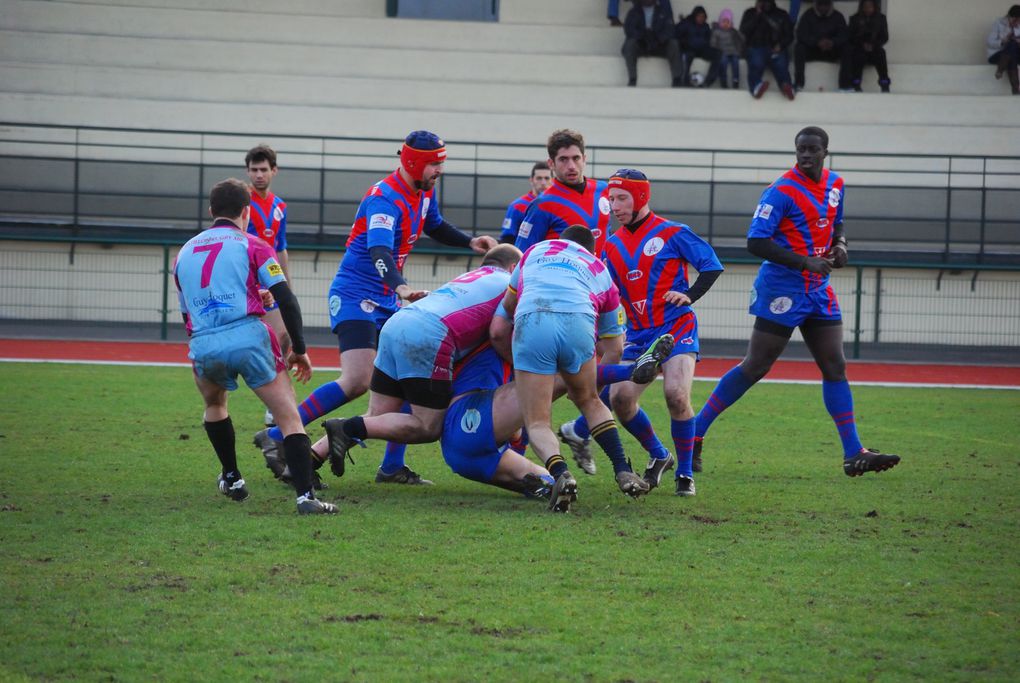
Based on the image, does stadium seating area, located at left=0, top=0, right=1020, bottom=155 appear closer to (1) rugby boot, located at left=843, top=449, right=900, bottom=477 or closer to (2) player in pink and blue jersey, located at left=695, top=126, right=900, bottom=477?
(2) player in pink and blue jersey, located at left=695, top=126, right=900, bottom=477

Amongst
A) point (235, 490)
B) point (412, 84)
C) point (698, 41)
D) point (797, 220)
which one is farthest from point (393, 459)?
point (698, 41)

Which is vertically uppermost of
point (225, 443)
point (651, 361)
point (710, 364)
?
point (651, 361)

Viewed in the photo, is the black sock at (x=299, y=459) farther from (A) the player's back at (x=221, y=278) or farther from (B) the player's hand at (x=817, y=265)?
(B) the player's hand at (x=817, y=265)

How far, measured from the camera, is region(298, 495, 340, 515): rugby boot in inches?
248

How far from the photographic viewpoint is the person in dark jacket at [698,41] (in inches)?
925

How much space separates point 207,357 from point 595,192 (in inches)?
119

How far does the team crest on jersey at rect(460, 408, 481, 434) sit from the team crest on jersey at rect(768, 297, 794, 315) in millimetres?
2327

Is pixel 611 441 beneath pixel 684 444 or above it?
above

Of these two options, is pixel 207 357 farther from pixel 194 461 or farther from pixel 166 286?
pixel 166 286

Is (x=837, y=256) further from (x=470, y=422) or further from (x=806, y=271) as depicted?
(x=470, y=422)

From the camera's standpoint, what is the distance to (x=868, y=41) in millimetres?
23703

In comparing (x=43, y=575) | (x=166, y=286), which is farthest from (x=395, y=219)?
(x=166, y=286)

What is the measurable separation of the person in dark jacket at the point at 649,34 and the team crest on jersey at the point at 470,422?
17782mm

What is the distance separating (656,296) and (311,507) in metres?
2.58
